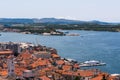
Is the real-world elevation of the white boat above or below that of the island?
below

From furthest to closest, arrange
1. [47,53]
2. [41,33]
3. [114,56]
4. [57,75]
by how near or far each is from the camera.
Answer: [41,33], [114,56], [47,53], [57,75]

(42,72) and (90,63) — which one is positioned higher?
(42,72)

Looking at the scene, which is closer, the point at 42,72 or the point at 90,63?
the point at 42,72

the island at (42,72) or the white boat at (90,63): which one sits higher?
the island at (42,72)

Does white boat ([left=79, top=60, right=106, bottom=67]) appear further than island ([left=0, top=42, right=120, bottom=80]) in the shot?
Yes

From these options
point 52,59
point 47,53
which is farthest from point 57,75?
point 47,53

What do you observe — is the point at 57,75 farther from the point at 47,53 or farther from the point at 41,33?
the point at 41,33

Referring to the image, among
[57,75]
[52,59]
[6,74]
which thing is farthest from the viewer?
[52,59]

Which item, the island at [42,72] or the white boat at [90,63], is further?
the white boat at [90,63]

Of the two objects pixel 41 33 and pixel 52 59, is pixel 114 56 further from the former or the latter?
pixel 41 33

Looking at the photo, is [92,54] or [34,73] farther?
[92,54]
